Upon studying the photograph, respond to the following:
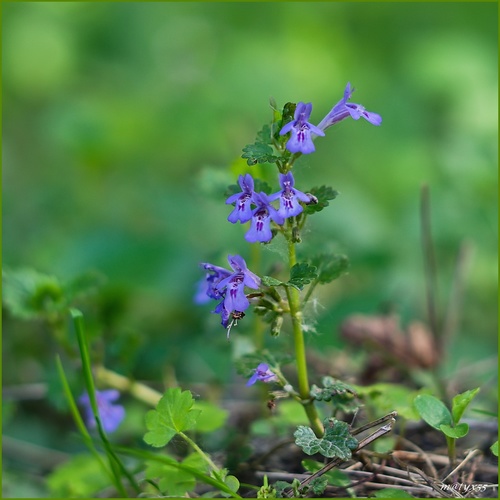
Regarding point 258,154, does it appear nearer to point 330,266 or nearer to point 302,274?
point 302,274

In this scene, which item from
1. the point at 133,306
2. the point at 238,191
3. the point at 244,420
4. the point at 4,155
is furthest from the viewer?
the point at 4,155

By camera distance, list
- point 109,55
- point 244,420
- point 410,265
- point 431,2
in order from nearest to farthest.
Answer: point 244,420, point 410,265, point 109,55, point 431,2

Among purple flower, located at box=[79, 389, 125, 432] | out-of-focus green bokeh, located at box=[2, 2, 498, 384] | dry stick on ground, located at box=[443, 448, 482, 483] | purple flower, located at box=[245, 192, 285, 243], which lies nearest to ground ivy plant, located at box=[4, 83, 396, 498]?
purple flower, located at box=[245, 192, 285, 243]

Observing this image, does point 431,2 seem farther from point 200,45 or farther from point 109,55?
point 109,55

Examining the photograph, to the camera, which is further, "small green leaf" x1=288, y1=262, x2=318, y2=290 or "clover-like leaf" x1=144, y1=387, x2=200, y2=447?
"clover-like leaf" x1=144, y1=387, x2=200, y2=447

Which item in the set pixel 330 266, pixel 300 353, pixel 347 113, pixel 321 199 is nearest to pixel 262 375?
pixel 300 353

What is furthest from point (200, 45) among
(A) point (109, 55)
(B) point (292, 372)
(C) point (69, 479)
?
(C) point (69, 479)

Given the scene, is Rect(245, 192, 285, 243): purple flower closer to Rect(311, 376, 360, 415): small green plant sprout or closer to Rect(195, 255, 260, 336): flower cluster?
Rect(195, 255, 260, 336): flower cluster
